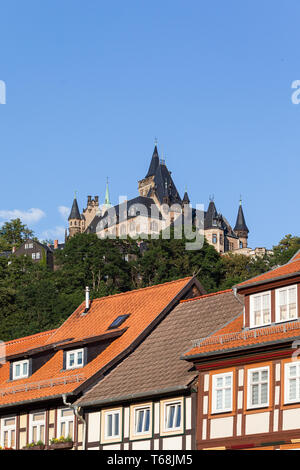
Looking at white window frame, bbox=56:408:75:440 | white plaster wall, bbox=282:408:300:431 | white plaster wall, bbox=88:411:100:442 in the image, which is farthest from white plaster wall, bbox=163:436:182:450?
white window frame, bbox=56:408:75:440

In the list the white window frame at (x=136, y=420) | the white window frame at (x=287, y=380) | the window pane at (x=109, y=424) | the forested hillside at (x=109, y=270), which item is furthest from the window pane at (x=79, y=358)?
the forested hillside at (x=109, y=270)

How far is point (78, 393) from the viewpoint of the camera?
1330 inches

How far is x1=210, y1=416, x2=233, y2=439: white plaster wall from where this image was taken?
28.1m

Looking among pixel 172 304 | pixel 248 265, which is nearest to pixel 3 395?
pixel 172 304

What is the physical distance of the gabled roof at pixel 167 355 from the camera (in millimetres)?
31266

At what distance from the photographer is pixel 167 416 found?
3072 cm

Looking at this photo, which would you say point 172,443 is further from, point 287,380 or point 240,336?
point 287,380

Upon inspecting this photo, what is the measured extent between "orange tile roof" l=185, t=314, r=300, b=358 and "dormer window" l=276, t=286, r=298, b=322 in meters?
0.34

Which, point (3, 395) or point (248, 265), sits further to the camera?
point (248, 265)
